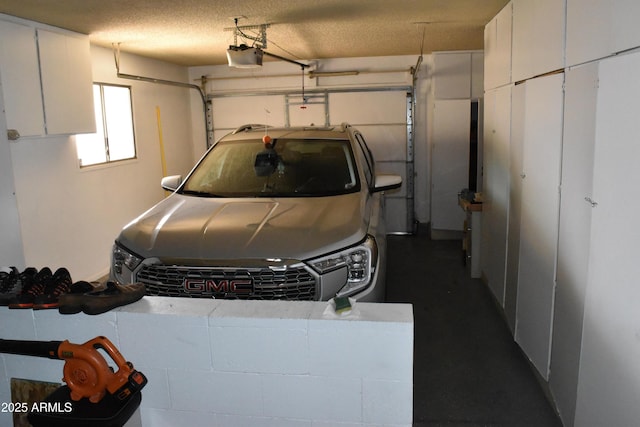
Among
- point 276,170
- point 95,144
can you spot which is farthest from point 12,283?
point 95,144

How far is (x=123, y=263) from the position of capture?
3492 millimetres

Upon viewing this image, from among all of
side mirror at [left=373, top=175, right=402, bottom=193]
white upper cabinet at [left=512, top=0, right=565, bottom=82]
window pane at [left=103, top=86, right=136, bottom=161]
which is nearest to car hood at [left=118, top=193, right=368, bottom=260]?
side mirror at [left=373, top=175, right=402, bottom=193]

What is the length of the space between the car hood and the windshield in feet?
0.84

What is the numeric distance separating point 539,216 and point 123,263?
285 centimetres

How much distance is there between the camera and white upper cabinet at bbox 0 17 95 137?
4.91m

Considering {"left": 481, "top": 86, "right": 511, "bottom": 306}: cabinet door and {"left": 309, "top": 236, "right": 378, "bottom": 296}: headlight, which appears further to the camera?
{"left": 481, "top": 86, "right": 511, "bottom": 306}: cabinet door

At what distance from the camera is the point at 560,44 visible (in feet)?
10.3

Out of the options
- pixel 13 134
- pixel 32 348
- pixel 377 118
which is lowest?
pixel 32 348

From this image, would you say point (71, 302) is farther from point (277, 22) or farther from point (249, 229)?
point (277, 22)

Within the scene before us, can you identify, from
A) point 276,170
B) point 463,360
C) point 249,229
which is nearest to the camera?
point 249,229

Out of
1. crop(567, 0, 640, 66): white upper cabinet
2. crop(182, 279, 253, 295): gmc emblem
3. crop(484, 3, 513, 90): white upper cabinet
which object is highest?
crop(484, 3, 513, 90): white upper cabinet

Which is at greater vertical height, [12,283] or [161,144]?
[161,144]

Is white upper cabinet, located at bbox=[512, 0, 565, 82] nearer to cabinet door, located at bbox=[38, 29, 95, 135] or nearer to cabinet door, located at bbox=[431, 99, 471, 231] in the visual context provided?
cabinet door, located at bbox=[431, 99, 471, 231]

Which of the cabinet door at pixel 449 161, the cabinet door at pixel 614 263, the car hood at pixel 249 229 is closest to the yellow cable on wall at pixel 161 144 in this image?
the cabinet door at pixel 449 161
